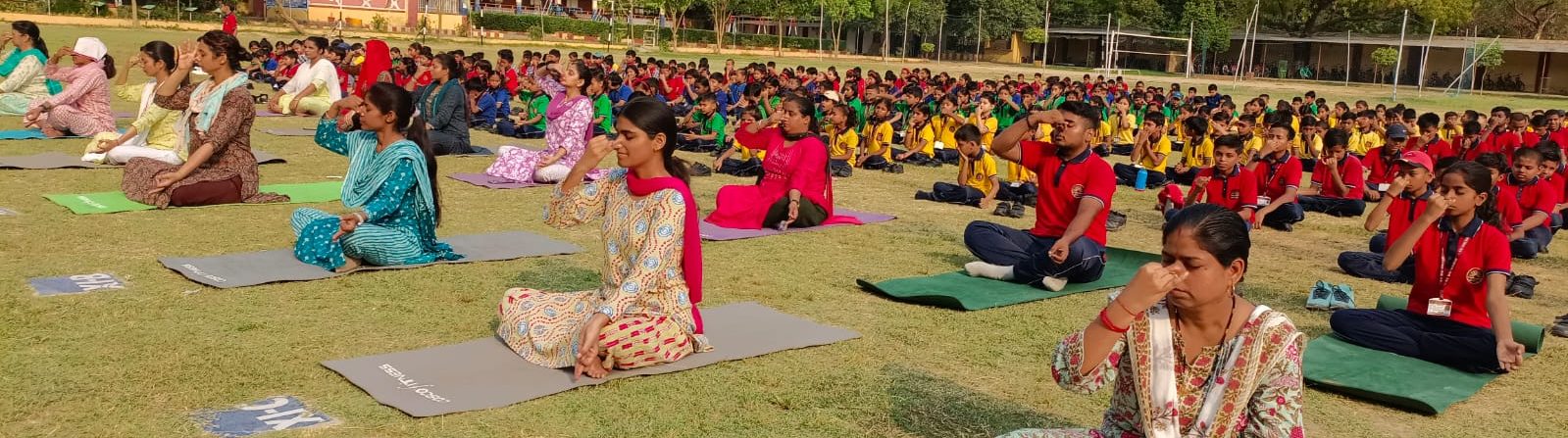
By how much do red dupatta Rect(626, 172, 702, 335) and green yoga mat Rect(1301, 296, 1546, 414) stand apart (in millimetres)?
2584

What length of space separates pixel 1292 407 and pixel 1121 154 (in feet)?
47.5

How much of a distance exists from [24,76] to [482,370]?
11592 mm

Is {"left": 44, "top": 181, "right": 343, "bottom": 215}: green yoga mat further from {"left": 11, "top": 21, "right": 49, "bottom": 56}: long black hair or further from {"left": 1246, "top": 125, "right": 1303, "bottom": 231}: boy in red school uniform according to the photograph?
{"left": 1246, "top": 125, "right": 1303, "bottom": 231}: boy in red school uniform

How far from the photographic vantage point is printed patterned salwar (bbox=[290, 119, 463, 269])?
20.8 ft

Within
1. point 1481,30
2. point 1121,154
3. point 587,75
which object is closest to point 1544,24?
point 1481,30

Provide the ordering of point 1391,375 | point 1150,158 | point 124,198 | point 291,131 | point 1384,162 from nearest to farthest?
point 1391,375, point 124,198, point 1384,162, point 1150,158, point 291,131

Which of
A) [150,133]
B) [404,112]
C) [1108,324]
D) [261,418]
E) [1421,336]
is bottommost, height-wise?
[261,418]

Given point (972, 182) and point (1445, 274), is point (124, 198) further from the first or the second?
point (1445, 274)

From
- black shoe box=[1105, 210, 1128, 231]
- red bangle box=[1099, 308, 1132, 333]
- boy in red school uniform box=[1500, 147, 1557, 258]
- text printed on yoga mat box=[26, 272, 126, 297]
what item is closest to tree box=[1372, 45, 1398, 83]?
boy in red school uniform box=[1500, 147, 1557, 258]

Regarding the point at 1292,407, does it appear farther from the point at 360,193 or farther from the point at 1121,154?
the point at 1121,154

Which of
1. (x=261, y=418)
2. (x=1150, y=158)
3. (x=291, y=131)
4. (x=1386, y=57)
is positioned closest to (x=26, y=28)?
(x=291, y=131)

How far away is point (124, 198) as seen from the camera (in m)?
8.62

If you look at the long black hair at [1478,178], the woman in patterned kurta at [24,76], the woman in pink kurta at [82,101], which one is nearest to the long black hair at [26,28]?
the woman in patterned kurta at [24,76]

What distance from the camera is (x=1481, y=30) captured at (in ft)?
179
